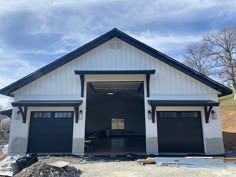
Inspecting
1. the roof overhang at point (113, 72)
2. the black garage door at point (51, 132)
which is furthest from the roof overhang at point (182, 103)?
the black garage door at point (51, 132)

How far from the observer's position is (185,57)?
43938 millimetres

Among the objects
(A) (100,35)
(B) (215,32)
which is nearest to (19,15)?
(A) (100,35)

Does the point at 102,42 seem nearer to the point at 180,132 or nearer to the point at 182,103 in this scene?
the point at 182,103

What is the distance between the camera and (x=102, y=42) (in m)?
12.5

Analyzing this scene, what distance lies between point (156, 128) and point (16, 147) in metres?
7.59

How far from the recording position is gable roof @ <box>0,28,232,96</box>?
467 inches

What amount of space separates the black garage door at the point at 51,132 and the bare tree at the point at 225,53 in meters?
30.1

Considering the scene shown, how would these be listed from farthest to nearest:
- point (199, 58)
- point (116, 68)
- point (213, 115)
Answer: point (199, 58) < point (116, 68) < point (213, 115)

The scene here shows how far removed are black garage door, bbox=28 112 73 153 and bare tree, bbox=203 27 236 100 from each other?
3012cm

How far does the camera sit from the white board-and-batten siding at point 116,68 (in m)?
12.0

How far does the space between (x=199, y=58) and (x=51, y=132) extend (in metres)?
35.2

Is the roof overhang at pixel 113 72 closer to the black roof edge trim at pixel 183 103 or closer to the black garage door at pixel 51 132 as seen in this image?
the black roof edge trim at pixel 183 103

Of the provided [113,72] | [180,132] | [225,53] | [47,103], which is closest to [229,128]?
[180,132]

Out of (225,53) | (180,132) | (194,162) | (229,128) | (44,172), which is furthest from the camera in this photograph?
(225,53)
